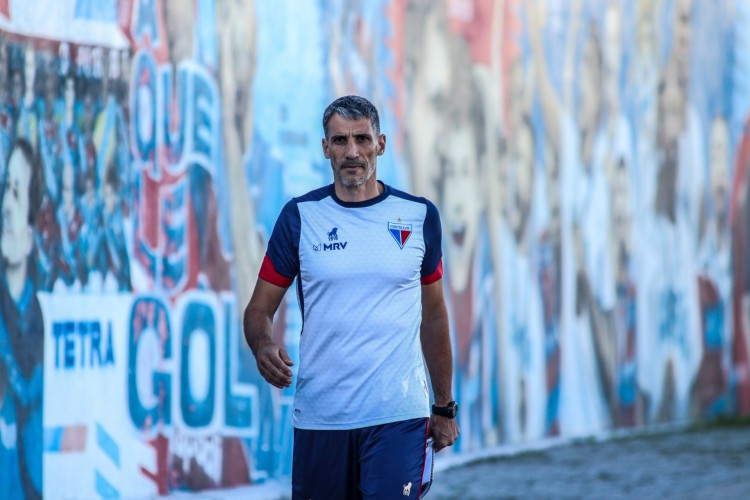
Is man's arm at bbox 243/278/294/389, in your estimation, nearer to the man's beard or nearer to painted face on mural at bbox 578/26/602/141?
the man's beard

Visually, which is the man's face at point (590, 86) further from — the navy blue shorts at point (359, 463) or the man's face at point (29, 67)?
the navy blue shorts at point (359, 463)

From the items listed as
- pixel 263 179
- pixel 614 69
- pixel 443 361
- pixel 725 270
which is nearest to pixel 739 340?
pixel 725 270

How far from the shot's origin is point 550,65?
11.0 m

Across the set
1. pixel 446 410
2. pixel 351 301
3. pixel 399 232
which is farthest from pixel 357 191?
pixel 446 410

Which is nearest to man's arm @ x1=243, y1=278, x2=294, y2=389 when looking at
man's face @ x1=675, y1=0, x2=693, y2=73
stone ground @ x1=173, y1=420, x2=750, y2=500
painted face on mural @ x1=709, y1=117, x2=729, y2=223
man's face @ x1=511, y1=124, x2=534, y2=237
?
stone ground @ x1=173, y1=420, x2=750, y2=500

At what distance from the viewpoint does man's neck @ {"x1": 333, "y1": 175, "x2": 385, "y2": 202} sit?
4.68 m

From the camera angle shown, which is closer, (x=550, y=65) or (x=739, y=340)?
(x=550, y=65)

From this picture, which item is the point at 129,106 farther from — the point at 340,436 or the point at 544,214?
the point at 544,214

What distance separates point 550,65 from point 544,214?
3.91 feet

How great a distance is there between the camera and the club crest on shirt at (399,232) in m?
4.65

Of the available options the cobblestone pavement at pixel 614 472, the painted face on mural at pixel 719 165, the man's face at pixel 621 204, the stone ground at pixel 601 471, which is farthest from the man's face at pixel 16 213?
the painted face on mural at pixel 719 165

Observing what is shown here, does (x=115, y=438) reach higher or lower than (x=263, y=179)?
lower

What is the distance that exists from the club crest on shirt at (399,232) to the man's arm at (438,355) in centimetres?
27

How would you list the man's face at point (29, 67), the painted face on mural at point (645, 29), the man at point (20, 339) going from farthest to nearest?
1. the painted face on mural at point (645, 29)
2. the man's face at point (29, 67)
3. the man at point (20, 339)
